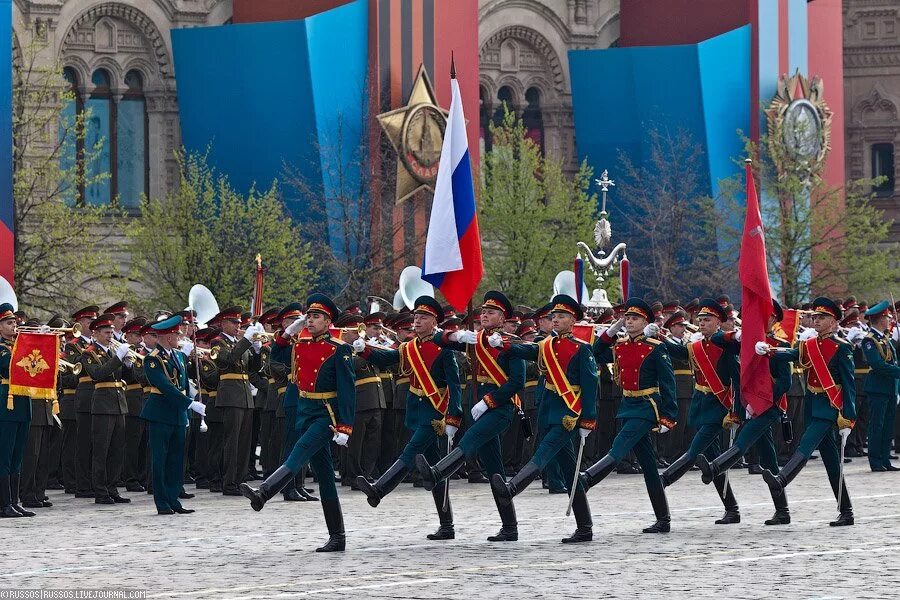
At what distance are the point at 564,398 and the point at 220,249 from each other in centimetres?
2208

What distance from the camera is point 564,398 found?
14617mm

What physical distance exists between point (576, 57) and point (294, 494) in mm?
29371

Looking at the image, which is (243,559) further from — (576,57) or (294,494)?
(576,57)

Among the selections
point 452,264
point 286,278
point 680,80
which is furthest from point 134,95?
point 452,264

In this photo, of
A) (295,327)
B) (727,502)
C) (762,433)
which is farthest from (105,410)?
(762,433)

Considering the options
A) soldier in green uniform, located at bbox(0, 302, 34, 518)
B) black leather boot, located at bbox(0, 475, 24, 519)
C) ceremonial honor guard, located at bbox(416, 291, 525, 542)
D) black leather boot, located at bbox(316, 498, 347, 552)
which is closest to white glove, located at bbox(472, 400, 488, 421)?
ceremonial honor guard, located at bbox(416, 291, 525, 542)

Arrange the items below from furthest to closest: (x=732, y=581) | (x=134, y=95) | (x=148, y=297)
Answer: (x=134, y=95) < (x=148, y=297) < (x=732, y=581)

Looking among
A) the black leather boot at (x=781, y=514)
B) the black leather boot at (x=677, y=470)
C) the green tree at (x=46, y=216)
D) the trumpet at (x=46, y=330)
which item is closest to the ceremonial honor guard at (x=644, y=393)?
the black leather boot at (x=677, y=470)

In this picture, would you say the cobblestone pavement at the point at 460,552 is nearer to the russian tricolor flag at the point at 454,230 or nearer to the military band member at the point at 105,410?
the military band member at the point at 105,410

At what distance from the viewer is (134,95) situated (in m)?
42.2

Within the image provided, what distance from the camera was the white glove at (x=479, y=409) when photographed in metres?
14.3

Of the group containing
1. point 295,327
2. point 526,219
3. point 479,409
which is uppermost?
point 526,219

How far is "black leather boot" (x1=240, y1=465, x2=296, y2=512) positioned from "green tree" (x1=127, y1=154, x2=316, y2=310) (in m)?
21.3

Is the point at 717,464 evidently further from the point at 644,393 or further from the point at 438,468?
the point at 438,468
